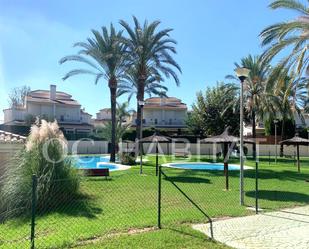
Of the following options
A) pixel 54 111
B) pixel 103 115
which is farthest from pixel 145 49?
pixel 103 115

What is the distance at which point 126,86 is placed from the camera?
A: 37.3 m

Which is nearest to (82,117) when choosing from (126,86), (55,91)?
(55,91)

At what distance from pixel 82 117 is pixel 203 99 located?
2529cm

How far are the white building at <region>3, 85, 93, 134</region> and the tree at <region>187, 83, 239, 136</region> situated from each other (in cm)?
2045

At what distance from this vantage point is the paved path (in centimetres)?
683

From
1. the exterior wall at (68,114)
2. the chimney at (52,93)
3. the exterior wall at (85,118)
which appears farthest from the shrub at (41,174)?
the exterior wall at (85,118)

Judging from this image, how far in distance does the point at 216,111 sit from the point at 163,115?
78.2ft

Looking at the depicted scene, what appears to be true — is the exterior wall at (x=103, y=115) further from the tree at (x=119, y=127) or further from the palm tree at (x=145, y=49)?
the palm tree at (x=145, y=49)

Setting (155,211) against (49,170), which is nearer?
(155,211)

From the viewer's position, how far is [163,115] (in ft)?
211

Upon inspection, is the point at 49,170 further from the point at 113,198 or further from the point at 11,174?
the point at 113,198

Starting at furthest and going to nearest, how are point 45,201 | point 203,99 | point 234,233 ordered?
point 203,99
point 45,201
point 234,233

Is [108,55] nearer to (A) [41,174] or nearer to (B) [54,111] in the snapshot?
(A) [41,174]

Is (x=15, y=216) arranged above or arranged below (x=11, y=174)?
below
